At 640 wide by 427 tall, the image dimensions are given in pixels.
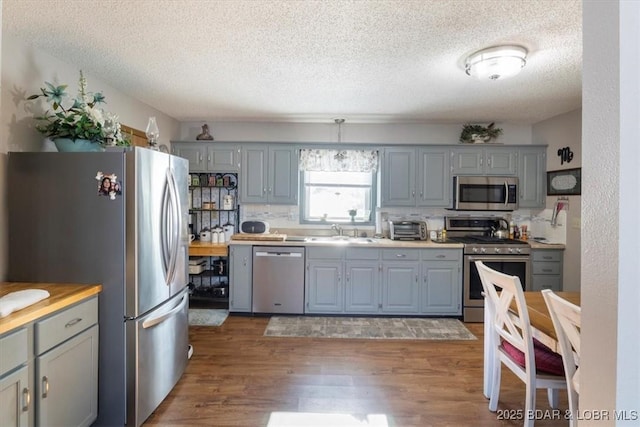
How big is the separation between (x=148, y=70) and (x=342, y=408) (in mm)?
3028

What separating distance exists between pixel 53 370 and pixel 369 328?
2678 millimetres

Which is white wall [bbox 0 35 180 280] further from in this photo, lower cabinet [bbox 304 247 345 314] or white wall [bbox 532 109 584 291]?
white wall [bbox 532 109 584 291]

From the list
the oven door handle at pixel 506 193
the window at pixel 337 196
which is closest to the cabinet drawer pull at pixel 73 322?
the window at pixel 337 196

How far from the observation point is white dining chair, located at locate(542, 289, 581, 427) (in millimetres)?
1344

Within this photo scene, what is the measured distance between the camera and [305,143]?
13.0ft

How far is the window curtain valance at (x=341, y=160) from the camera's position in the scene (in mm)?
4105

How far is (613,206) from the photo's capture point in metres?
0.69

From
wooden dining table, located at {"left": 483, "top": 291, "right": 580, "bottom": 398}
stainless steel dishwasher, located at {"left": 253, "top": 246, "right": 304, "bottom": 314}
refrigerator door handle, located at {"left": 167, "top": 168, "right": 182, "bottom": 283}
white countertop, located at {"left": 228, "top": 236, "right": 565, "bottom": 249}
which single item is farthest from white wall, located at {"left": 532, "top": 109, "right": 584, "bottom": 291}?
refrigerator door handle, located at {"left": 167, "top": 168, "right": 182, "bottom": 283}

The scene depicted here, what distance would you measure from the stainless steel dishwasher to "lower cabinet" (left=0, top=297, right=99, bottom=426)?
1927mm

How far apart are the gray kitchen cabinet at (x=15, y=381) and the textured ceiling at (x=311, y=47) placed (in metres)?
1.76

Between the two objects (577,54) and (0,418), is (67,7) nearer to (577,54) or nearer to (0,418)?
(0,418)

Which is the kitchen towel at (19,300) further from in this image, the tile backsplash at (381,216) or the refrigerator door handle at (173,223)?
the tile backsplash at (381,216)

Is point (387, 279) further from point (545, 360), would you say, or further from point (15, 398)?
point (15, 398)

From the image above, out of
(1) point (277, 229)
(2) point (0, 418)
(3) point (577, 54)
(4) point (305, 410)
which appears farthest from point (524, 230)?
(2) point (0, 418)
